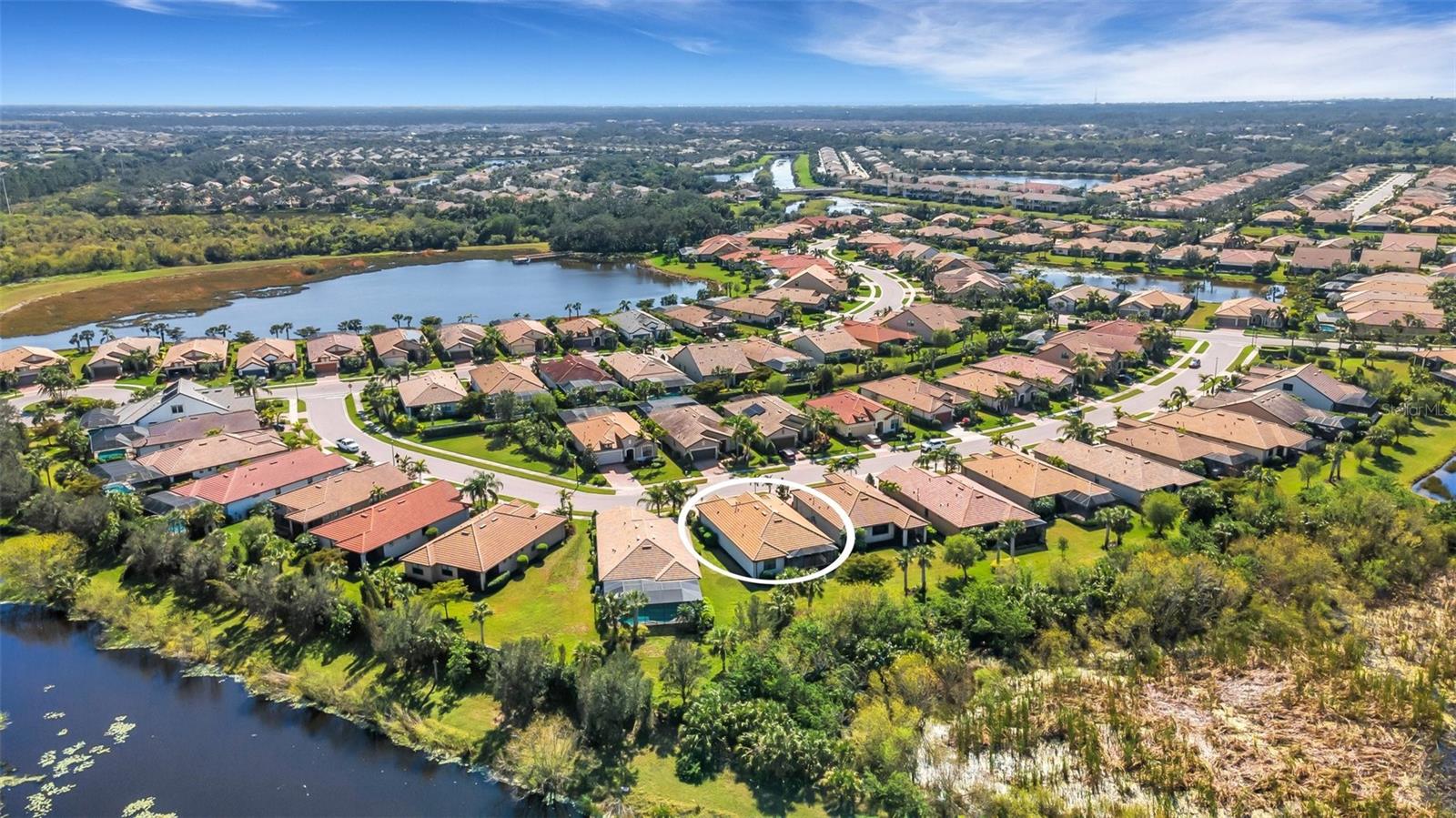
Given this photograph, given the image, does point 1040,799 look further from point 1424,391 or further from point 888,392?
point 1424,391

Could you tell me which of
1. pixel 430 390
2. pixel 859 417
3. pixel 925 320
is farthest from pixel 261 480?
pixel 925 320

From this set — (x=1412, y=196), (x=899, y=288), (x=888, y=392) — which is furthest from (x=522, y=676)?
(x=1412, y=196)

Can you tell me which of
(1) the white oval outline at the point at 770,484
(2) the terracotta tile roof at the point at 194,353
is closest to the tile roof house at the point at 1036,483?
(1) the white oval outline at the point at 770,484

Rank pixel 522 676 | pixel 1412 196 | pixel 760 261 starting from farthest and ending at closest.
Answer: pixel 1412 196
pixel 760 261
pixel 522 676

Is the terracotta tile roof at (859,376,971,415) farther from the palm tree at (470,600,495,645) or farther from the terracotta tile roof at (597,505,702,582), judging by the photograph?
the palm tree at (470,600,495,645)

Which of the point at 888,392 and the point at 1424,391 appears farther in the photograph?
the point at 888,392
